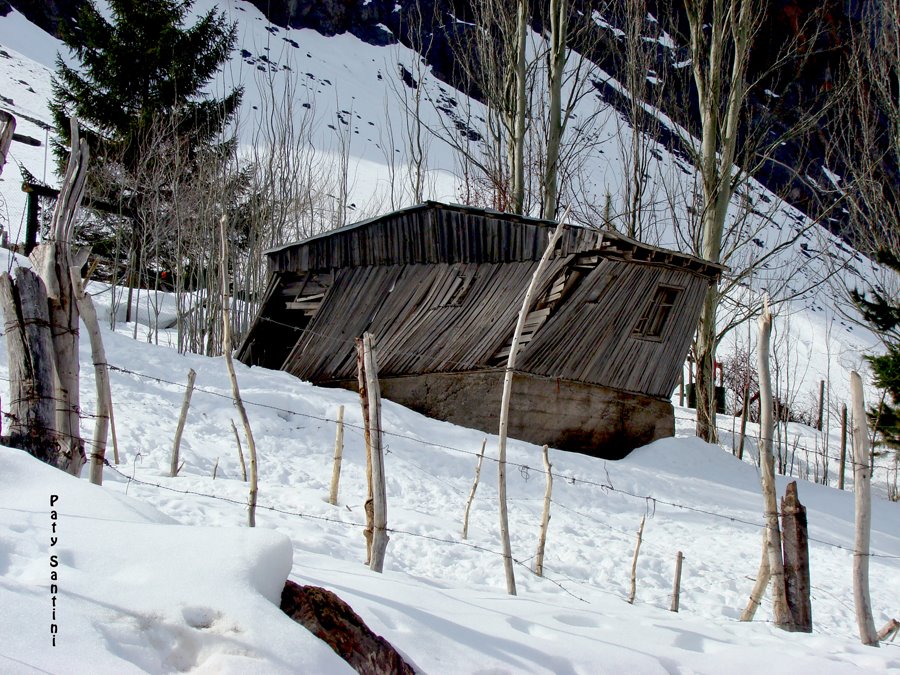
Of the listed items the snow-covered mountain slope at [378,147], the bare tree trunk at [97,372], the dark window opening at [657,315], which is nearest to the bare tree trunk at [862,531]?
the bare tree trunk at [97,372]

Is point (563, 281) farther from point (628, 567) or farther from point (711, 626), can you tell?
point (711, 626)

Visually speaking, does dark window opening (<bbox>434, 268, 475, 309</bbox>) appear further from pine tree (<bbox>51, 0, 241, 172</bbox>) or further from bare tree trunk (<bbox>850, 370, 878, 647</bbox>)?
pine tree (<bbox>51, 0, 241, 172</bbox>)

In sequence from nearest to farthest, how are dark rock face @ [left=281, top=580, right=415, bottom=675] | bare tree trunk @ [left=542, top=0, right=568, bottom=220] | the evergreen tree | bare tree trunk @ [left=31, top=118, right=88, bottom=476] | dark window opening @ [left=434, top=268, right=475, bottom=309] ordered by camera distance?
dark rock face @ [left=281, top=580, right=415, bottom=675] → bare tree trunk @ [left=31, top=118, right=88, bottom=476] → dark window opening @ [left=434, top=268, right=475, bottom=309] → the evergreen tree → bare tree trunk @ [left=542, top=0, right=568, bottom=220]

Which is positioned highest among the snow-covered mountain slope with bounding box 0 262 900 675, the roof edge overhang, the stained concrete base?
the roof edge overhang

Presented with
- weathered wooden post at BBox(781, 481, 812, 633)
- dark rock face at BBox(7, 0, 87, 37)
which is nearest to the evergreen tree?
weathered wooden post at BBox(781, 481, 812, 633)

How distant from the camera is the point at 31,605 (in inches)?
101

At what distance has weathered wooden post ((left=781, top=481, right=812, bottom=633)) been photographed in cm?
564

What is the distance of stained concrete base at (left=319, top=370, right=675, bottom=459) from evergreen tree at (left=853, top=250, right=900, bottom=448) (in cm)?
629

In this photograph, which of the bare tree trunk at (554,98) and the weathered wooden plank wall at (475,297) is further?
the bare tree trunk at (554,98)

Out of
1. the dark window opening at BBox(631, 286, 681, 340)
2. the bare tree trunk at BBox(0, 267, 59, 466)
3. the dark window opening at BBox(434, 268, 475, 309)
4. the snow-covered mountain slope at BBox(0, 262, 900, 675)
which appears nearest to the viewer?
the snow-covered mountain slope at BBox(0, 262, 900, 675)

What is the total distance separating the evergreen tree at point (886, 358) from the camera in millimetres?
17719

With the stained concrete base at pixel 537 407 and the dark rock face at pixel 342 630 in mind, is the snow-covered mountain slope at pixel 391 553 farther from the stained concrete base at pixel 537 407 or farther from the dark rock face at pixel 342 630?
the stained concrete base at pixel 537 407

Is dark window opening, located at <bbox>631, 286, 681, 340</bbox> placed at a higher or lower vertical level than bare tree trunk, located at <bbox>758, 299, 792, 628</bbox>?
higher

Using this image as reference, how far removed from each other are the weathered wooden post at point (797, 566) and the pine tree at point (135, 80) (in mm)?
19952
